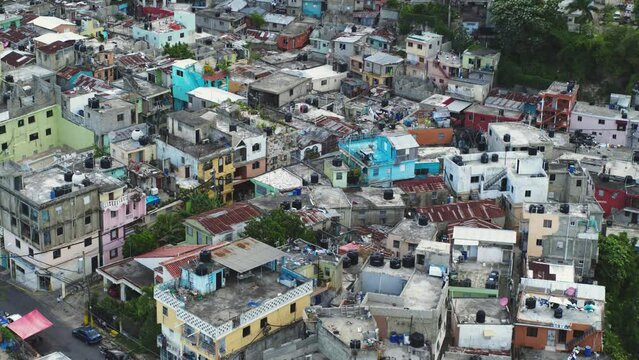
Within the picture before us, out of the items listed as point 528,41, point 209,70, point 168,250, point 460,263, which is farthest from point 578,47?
point 168,250

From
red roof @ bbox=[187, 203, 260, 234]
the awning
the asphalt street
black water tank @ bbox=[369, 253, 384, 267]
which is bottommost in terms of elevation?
the asphalt street

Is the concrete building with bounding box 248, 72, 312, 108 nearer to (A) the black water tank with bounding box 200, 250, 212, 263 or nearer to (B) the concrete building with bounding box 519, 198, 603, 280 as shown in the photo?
(B) the concrete building with bounding box 519, 198, 603, 280

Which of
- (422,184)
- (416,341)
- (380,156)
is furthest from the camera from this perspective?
(380,156)

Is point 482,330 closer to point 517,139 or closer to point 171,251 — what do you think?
point 171,251

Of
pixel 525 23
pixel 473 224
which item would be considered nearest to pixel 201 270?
pixel 473 224

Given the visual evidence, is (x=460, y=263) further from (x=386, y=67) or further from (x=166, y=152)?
(x=386, y=67)

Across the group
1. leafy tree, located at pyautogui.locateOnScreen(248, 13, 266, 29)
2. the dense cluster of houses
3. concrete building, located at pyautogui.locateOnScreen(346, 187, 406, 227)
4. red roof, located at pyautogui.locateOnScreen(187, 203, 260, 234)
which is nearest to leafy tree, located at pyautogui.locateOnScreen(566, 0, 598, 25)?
the dense cluster of houses
